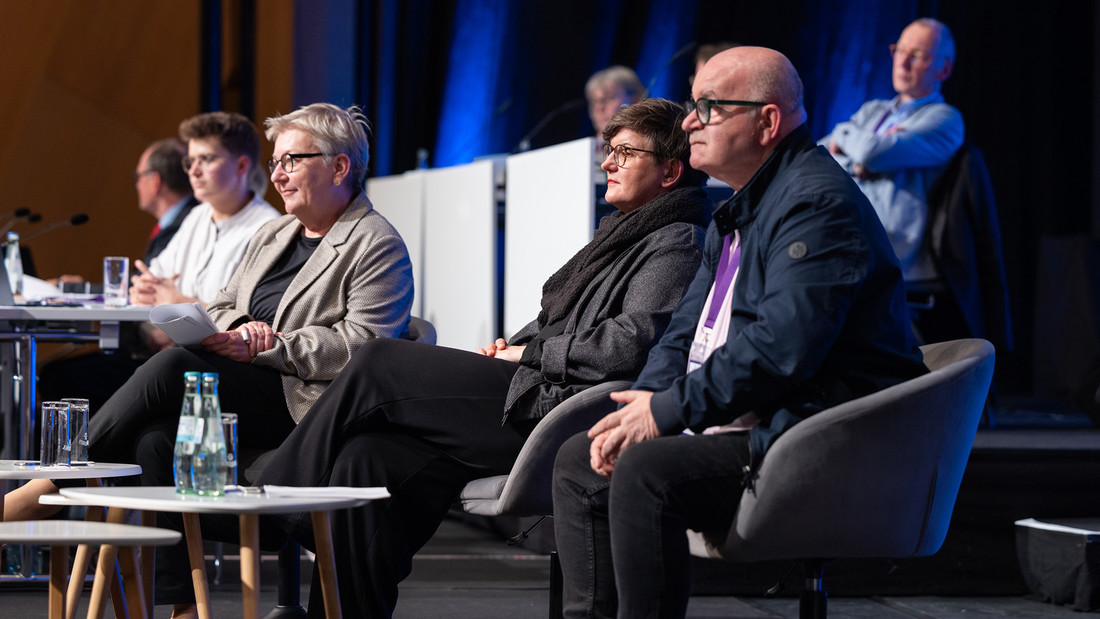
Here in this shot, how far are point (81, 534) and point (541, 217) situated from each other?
272cm

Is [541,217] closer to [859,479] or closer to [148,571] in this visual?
[148,571]

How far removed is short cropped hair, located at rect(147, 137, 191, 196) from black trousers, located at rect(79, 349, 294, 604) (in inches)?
95.0

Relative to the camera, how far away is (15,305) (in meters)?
3.68

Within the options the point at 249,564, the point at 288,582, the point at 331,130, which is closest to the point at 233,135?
the point at 331,130

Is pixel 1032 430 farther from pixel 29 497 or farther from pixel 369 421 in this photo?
pixel 29 497

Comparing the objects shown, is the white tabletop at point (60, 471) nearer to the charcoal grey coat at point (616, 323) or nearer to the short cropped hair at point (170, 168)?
the charcoal grey coat at point (616, 323)

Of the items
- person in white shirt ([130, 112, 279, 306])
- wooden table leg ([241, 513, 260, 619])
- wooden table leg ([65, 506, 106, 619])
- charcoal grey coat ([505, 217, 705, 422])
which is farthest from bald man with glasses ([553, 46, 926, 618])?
person in white shirt ([130, 112, 279, 306])

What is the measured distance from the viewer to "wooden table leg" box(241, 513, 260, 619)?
2.00 m

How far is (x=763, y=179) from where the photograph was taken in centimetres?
232

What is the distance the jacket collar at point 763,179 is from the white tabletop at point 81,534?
43.1 inches

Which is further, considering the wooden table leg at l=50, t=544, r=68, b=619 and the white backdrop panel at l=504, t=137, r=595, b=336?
the white backdrop panel at l=504, t=137, r=595, b=336

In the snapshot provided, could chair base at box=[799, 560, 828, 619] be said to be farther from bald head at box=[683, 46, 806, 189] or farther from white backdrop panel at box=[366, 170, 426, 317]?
white backdrop panel at box=[366, 170, 426, 317]

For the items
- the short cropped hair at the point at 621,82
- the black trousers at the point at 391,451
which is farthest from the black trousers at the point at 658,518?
the short cropped hair at the point at 621,82

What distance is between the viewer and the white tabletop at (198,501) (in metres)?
1.90
